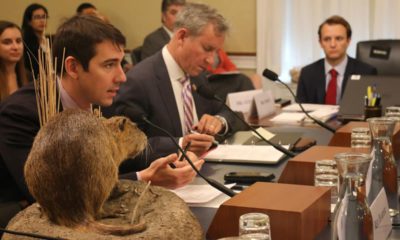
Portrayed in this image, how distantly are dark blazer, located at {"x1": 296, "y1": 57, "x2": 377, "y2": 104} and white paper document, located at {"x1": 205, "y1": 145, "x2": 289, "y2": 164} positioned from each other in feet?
5.34

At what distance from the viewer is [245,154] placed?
2430mm

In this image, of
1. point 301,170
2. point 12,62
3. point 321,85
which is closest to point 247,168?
point 301,170

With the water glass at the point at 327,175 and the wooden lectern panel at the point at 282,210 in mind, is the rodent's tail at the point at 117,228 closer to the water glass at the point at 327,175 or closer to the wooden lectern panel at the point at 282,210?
the wooden lectern panel at the point at 282,210

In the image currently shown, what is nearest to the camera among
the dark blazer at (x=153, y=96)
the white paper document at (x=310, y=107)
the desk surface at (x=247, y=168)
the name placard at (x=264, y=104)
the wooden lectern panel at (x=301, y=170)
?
the desk surface at (x=247, y=168)

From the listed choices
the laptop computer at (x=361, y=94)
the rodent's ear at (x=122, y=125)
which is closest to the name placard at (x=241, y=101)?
the laptop computer at (x=361, y=94)

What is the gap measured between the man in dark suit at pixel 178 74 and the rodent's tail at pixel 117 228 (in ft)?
5.48

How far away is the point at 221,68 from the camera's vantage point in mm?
5551

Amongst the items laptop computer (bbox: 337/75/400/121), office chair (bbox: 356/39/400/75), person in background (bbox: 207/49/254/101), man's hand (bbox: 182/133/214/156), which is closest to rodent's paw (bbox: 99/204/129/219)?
man's hand (bbox: 182/133/214/156)

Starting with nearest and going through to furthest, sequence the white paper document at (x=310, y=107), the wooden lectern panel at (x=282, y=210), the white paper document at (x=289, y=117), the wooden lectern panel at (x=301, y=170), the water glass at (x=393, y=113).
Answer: the wooden lectern panel at (x=282, y=210)
the wooden lectern panel at (x=301, y=170)
the water glass at (x=393, y=113)
the white paper document at (x=289, y=117)
the white paper document at (x=310, y=107)

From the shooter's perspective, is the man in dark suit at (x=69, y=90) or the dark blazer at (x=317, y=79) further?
the dark blazer at (x=317, y=79)

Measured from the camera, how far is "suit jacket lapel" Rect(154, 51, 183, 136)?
297 cm

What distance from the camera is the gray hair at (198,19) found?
9.87 feet

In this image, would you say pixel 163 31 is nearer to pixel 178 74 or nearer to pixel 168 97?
pixel 178 74

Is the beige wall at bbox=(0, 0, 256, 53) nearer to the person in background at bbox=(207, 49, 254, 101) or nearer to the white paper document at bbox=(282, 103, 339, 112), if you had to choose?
the person in background at bbox=(207, 49, 254, 101)
